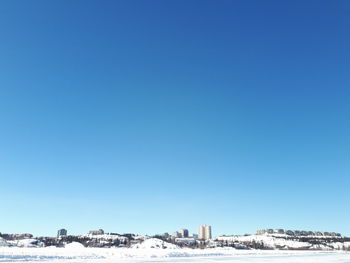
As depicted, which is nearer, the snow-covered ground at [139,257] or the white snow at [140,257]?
the white snow at [140,257]

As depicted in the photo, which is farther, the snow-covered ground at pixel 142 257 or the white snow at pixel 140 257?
the snow-covered ground at pixel 142 257

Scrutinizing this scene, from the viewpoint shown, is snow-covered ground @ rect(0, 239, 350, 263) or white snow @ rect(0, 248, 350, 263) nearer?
white snow @ rect(0, 248, 350, 263)

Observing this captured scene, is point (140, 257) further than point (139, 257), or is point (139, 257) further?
point (140, 257)

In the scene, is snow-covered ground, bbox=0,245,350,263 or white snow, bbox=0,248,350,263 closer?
white snow, bbox=0,248,350,263

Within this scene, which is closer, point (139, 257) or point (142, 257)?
point (139, 257)
